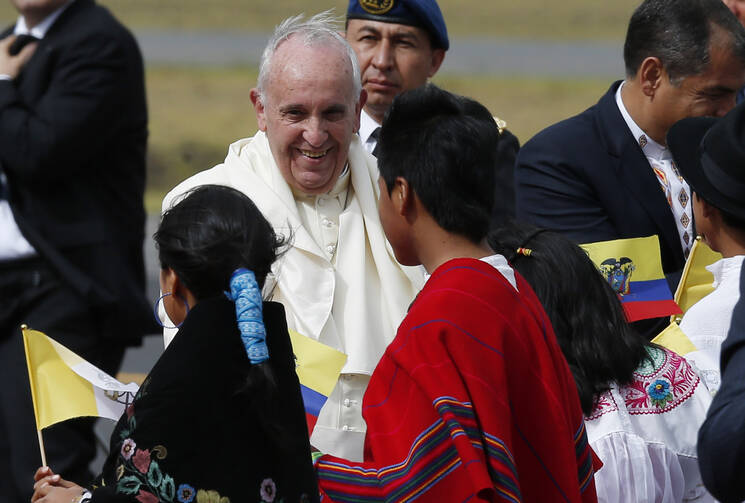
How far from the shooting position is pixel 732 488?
2.31 meters

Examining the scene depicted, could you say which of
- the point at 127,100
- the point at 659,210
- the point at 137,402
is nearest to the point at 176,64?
the point at 127,100

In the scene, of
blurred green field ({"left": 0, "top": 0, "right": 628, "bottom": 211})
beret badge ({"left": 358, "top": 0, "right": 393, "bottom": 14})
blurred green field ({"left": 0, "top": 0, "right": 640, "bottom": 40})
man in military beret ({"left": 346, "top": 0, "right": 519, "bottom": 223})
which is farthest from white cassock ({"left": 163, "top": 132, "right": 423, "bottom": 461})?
blurred green field ({"left": 0, "top": 0, "right": 640, "bottom": 40})

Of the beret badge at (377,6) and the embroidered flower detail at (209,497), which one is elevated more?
the beret badge at (377,6)

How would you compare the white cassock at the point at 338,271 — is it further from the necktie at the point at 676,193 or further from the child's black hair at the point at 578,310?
A: the necktie at the point at 676,193

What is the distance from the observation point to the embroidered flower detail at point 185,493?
8.51 feet

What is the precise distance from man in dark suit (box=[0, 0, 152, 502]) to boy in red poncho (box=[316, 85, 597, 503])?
247cm

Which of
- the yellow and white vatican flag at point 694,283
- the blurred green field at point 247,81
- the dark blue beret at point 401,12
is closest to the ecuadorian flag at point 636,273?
the yellow and white vatican flag at point 694,283

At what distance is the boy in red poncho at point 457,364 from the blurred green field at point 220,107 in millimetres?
12259

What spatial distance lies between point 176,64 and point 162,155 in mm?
5752

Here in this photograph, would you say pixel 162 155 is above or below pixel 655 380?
above

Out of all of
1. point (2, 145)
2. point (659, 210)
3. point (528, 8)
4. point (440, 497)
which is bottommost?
point (440, 497)

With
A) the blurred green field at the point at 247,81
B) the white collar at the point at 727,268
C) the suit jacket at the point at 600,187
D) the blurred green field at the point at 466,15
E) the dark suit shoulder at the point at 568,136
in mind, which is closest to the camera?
the white collar at the point at 727,268

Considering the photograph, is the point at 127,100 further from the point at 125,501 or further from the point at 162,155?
the point at 162,155

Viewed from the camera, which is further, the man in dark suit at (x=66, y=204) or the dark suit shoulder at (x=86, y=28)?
the dark suit shoulder at (x=86, y=28)
